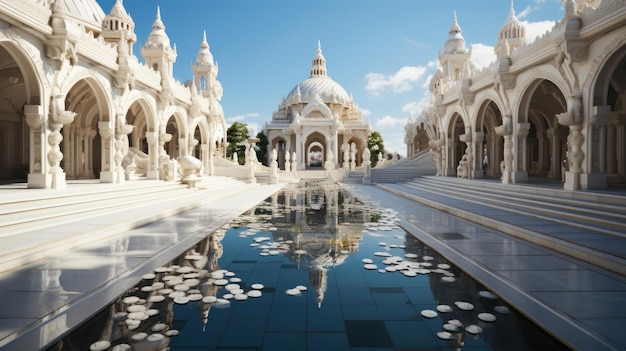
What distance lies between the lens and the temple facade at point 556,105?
9.93 metres

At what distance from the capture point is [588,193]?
8859mm

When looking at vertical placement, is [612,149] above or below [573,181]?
above

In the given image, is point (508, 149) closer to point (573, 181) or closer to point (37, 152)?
point (573, 181)

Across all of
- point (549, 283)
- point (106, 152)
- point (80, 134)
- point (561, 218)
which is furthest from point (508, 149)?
point (80, 134)

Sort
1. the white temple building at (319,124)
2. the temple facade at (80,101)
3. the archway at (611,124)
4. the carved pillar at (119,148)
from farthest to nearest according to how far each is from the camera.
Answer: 1. the white temple building at (319,124)
2. the carved pillar at (119,148)
3. the temple facade at (80,101)
4. the archway at (611,124)

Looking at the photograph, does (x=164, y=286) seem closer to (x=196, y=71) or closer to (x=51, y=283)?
(x=51, y=283)

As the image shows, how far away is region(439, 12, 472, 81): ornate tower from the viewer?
33531mm

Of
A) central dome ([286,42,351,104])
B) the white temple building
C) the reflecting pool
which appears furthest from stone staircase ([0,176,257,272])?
central dome ([286,42,351,104])

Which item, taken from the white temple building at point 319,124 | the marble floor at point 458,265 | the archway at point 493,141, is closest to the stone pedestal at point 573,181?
the marble floor at point 458,265

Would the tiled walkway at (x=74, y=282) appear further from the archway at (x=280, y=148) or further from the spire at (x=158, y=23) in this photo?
the archway at (x=280, y=148)

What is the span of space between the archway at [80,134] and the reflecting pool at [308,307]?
51.5 ft

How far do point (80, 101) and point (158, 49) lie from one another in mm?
12794

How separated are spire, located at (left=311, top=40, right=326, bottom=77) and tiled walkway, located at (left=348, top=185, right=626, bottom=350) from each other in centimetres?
5618

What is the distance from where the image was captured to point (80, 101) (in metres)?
18.2
